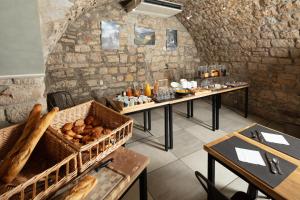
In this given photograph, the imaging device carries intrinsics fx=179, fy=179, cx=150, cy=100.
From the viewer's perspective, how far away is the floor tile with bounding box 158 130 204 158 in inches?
104

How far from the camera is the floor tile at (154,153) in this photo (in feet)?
7.82

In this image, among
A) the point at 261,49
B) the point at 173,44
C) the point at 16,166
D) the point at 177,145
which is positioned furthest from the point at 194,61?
the point at 16,166

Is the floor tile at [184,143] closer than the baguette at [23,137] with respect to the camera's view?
No

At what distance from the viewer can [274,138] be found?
1.48m

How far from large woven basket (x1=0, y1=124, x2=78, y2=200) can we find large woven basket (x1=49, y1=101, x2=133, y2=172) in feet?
0.15

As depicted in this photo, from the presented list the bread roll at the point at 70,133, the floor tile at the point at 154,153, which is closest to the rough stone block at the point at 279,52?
the floor tile at the point at 154,153

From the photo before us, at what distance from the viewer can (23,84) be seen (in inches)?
51.3

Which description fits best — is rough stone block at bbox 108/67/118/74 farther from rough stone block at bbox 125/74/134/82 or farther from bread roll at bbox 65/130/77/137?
bread roll at bbox 65/130/77/137

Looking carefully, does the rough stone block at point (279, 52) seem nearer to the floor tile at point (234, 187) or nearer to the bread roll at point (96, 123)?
the floor tile at point (234, 187)

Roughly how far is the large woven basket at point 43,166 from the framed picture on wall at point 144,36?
364 cm

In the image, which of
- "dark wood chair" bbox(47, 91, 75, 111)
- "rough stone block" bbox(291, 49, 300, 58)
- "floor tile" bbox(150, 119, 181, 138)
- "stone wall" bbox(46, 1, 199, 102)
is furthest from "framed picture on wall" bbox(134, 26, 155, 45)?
"rough stone block" bbox(291, 49, 300, 58)

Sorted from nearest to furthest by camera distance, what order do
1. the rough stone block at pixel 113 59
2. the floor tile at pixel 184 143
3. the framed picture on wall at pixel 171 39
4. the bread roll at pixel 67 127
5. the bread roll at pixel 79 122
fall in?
the bread roll at pixel 67 127, the bread roll at pixel 79 122, the floor tile at pixel 184 143, the rough stone block at pixel 113 59, the framed picture on wall at pixel 171 39

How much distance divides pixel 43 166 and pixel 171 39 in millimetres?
4553

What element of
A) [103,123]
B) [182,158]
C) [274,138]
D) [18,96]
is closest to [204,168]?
[182,158]
